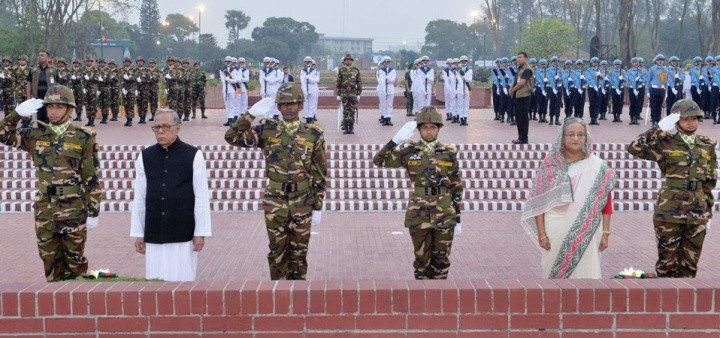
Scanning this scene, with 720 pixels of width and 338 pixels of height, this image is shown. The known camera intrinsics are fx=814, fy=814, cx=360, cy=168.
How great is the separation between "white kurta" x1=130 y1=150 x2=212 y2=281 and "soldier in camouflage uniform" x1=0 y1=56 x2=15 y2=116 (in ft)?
55.4

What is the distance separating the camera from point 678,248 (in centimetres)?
651

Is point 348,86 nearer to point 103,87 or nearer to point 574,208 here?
point 103,87

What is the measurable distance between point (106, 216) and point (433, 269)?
257 inches

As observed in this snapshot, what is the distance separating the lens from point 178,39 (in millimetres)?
105188

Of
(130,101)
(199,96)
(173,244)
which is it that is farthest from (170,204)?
(199,96)

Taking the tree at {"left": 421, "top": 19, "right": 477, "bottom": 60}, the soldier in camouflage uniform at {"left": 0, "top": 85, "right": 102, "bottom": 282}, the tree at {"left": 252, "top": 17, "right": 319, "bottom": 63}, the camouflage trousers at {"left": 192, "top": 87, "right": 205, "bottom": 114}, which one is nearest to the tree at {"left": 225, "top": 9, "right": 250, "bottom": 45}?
the tree at {"left": 252, "top": 17, "right": 319, "bottom": 63}

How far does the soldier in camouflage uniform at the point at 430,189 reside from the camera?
6234 mm

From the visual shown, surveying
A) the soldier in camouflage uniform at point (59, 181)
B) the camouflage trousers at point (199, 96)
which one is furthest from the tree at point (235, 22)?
the soldier in camouflage uniform at point (59, 181)

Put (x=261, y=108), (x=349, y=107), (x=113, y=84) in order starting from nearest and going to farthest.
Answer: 1. (x=261, y=108)
2. (x=349, y=107)
3. (x=113, y=84)

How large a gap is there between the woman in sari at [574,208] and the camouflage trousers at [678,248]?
3.86 ft

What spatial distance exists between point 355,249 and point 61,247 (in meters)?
3.71

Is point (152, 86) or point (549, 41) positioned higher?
point (549, 41)

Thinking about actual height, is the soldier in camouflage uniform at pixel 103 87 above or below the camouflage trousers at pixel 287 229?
above

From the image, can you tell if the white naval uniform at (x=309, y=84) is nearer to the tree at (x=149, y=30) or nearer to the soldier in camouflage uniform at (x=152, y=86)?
the soldier in camouflage uniform at (x=152, y=86)
